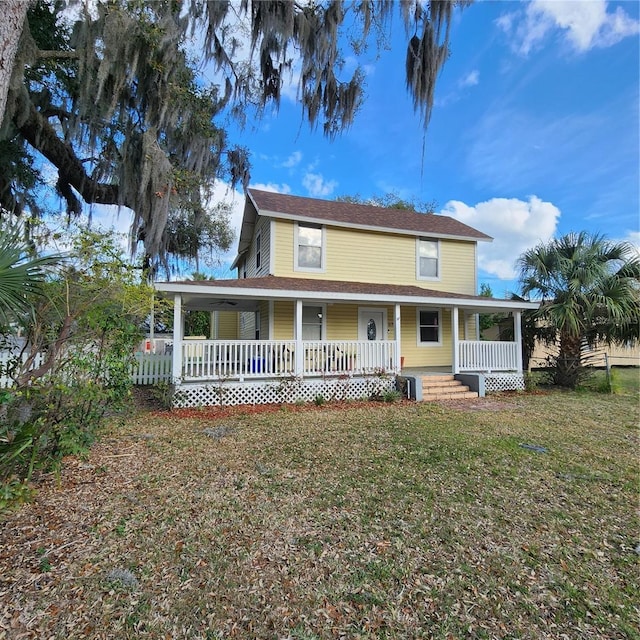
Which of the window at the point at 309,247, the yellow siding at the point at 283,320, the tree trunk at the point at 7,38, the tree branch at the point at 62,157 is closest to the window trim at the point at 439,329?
the window at the point at 309,247

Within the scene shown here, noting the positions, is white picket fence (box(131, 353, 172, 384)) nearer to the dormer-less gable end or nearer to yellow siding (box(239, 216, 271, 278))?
yellow siding (box(239, 216, 271, 278))

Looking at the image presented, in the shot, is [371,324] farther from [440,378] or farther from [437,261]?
[437,261]

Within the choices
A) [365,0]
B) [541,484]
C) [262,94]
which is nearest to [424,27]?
[365,0]

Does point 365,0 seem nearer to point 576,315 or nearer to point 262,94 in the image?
point 262,94

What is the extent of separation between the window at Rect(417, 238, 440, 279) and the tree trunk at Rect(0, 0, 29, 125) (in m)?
11.4

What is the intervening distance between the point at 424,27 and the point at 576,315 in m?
8.63

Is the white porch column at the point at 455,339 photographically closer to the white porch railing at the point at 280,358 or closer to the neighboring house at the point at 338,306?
the neighboring house at the point at 338,306

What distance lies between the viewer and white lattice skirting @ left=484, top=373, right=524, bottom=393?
1084 cm

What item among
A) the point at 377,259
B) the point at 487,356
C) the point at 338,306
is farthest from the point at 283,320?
the point at 487,356

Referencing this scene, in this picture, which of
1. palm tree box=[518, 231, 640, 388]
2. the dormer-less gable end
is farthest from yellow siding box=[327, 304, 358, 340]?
palm tree box=[518, 231, 640, 388]

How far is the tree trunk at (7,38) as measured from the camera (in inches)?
144

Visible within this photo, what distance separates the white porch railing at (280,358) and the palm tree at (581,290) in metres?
5.35

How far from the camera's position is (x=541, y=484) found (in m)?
4.11

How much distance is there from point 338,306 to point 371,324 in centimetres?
137
